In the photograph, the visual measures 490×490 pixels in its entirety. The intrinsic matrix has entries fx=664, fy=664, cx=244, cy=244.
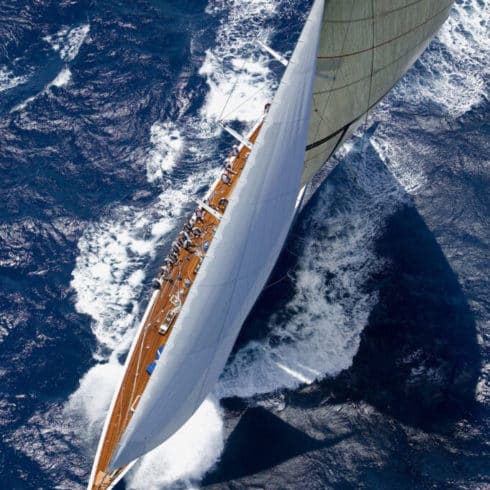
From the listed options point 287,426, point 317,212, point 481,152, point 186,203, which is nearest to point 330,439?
point 287,426

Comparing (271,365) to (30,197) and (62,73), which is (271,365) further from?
(62,73)

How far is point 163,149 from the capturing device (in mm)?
44594

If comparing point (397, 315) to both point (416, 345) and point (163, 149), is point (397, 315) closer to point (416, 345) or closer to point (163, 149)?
point (416, 345)

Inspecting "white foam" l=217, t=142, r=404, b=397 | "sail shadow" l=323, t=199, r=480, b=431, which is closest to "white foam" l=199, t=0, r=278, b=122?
"white foam" l=217, t=142, r=404, b=397

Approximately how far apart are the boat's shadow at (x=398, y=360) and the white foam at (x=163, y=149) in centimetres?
1019

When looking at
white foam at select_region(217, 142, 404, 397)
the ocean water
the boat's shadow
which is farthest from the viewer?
white foam at select_region(217, 142, 404, 397)

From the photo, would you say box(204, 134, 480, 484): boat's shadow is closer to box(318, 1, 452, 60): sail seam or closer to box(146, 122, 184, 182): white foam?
box(146, 122, 184, 182): white foam

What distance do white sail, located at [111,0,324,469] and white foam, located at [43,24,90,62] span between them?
85.0 feet

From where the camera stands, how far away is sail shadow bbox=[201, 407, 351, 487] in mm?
34250

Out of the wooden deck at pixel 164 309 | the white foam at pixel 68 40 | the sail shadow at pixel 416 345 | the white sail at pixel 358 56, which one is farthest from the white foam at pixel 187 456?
the white foam at pixel 68 40

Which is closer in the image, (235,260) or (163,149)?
(235,260)

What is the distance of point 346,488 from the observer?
110 feet

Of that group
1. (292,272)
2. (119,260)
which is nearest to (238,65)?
(292,272)

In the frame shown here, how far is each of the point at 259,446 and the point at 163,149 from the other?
20548mm
